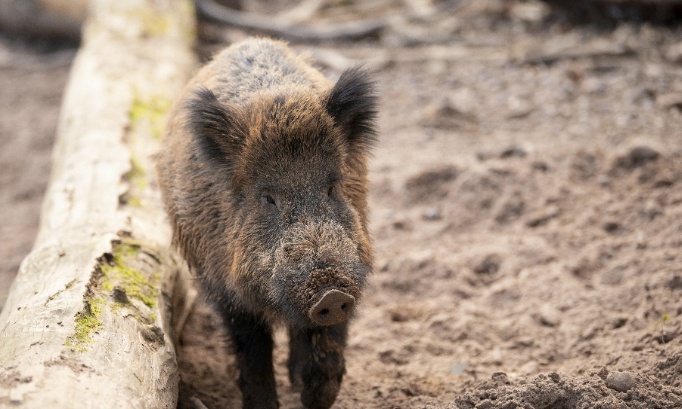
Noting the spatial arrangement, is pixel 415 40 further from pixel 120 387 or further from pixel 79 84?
pixel 120 387

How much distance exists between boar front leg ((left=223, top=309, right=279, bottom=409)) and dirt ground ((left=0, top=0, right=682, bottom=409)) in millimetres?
305

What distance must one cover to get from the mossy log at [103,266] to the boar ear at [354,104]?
54.9 inches

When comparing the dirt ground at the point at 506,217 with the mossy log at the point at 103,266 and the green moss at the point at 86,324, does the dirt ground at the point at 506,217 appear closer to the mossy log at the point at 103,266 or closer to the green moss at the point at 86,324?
the mossy log at the point at 103,266

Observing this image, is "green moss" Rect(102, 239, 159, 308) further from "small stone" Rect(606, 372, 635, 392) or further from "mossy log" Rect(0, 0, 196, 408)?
"small stone" Rect(606, 372, 635, 392)

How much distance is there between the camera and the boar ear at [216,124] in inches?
149

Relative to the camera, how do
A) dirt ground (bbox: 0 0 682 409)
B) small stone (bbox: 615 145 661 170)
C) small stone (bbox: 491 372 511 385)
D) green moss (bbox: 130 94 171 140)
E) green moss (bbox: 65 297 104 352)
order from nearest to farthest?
1. green moss (bbox: 65 297 104 352)
2. small stone (bbox: 491 372 511 385)
3. dirt ground (bbox: 0 0 682 409)
4. green moss (bbox: 130 94 171 140)
5. small stone (bbox: 615 145 661 170)

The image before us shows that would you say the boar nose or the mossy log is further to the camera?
the boar nose

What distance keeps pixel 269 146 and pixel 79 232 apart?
1295mm

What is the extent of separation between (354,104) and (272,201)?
0.71 m

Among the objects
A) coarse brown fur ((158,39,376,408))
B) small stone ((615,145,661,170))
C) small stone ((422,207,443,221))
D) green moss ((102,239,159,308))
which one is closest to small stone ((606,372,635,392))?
coarse brown fur ((158,39,376,408))

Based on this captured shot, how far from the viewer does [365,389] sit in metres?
4.37

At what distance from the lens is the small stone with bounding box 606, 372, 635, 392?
3418 mm

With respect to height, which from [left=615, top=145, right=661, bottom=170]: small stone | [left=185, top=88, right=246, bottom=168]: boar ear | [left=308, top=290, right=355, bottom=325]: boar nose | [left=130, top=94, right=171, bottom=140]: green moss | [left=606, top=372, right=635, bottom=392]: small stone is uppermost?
[left=185, top=88, right=246, bottom=168]: boar ear

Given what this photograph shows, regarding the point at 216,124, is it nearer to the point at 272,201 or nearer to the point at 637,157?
the point at 272,201
